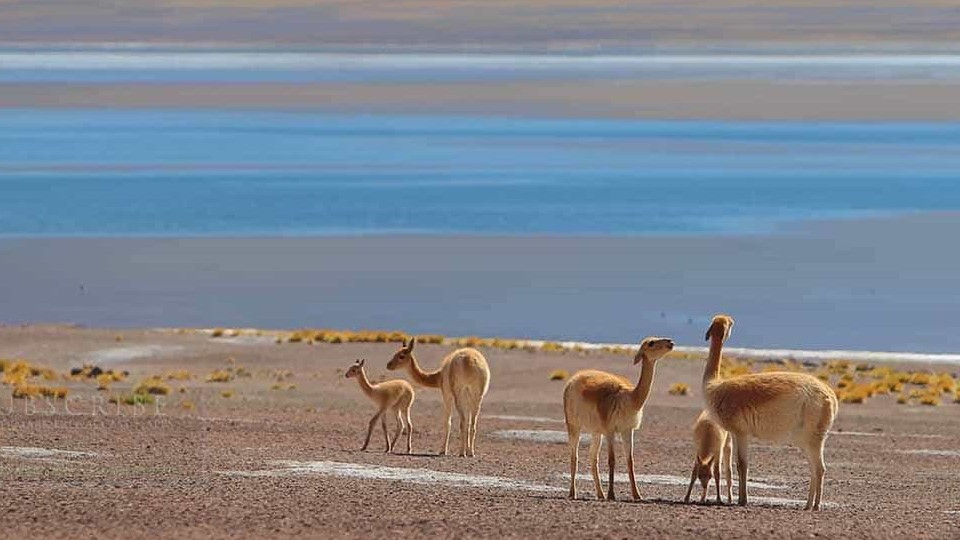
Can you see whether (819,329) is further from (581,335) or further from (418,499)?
(418,499)

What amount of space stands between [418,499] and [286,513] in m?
1.30

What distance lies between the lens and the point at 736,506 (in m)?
14.3

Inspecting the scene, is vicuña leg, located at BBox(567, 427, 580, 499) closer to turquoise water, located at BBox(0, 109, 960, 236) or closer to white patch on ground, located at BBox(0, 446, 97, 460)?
white patch on ground, located at BBox(0, 446, 97, 460)

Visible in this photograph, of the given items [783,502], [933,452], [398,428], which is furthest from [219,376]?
[783,502]

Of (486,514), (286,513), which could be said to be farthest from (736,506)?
(286,513)

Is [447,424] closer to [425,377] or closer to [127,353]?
[425,377]

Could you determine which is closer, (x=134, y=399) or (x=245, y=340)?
(x=134, y=399)

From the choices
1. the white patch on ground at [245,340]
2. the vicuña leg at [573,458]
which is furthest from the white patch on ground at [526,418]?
the white patch on ground at [245,340]

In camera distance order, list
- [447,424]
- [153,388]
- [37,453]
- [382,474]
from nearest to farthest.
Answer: [382,474] < [37,453] < [447,424] < [153,388]

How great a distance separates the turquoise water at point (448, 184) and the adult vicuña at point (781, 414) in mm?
65095

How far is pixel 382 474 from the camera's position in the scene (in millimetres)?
16656

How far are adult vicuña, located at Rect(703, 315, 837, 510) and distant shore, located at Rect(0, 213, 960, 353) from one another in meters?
27.7

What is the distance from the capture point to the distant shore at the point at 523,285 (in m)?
46.9

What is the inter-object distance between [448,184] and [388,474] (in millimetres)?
104834
